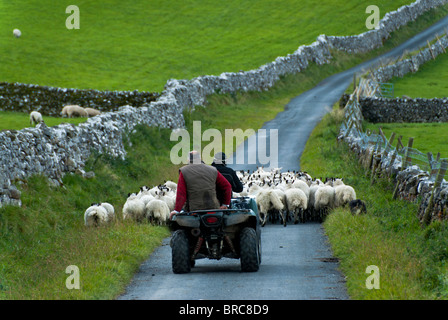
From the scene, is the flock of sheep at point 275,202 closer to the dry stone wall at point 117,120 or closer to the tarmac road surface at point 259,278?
the tarmac road surface at point 259,278

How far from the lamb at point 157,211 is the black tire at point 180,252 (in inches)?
186

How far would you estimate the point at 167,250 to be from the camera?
14984 millimetres

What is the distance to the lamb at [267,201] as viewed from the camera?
17.8 metres

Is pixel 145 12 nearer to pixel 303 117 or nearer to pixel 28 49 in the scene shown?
pixel 28 49

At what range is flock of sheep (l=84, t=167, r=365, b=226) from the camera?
1708cm

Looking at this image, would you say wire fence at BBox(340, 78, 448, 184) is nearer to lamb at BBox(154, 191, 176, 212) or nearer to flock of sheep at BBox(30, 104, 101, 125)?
lamb at BBox(154, 191, 176, 212)

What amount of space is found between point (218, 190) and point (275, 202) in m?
5.04

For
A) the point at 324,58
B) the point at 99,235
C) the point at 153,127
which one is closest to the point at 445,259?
the point at 99,235

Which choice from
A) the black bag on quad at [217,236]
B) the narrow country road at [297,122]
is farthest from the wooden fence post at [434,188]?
the narrow country road at [297,122]

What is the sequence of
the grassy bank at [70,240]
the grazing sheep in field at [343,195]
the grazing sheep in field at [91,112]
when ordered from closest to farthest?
the grassy bank at [70,240] → the grazing sheep in field at [343,195] → the grazing sheep in field at [91,112]

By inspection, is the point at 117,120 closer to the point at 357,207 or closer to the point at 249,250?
the point at 357,207

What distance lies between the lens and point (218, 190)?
12977 mm

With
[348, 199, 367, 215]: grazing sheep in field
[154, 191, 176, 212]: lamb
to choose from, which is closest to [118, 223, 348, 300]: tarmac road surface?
[348, 199, 367, 215]: grazing sheep in field
